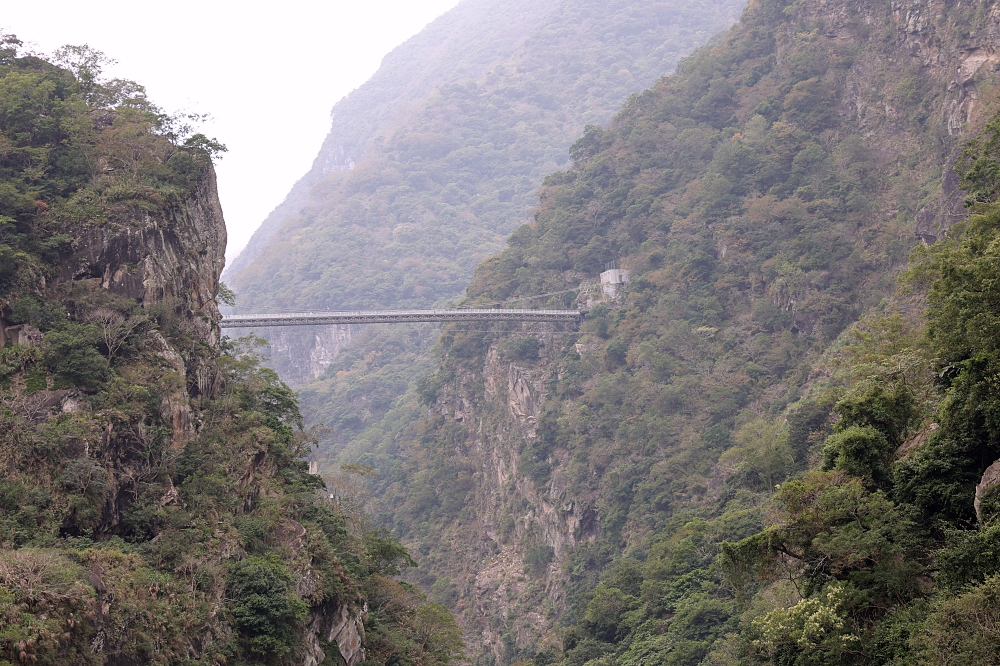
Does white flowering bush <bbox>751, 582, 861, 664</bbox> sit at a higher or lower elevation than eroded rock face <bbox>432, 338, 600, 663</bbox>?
higher

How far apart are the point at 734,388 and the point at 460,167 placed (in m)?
80.1

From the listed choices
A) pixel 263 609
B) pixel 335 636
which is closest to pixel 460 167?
pixel 335 636

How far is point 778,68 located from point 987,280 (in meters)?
38.1

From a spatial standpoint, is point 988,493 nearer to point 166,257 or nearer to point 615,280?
point 166,257

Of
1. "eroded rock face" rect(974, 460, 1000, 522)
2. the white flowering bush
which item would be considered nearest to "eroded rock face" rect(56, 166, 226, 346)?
the white flowering bush

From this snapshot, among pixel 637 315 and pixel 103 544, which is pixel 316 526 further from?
pixel 637 315

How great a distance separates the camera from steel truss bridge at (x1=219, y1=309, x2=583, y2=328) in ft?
147

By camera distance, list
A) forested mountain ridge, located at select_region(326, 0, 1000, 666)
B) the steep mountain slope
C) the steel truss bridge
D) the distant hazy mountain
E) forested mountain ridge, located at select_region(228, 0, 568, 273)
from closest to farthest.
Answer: forested mountain ridge, located at select_region(326, 0, 1000, 666), the steel truss bridge, the steep mountain slope, the distant hazy mountain, forested mountain ridge, located at select_region(228, 0, 568, 273)

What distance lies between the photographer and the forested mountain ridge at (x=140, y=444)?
15820 millimetres

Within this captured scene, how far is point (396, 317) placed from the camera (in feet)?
150

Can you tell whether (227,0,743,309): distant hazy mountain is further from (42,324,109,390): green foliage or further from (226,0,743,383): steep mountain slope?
(42,324,109,390): green foliage

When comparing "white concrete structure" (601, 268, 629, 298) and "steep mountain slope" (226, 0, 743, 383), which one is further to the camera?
"steep mountain slope" (226, 0, 743, 383)

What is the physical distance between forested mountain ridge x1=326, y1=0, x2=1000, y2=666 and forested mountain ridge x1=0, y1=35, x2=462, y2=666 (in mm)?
8692

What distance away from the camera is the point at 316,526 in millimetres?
22109
